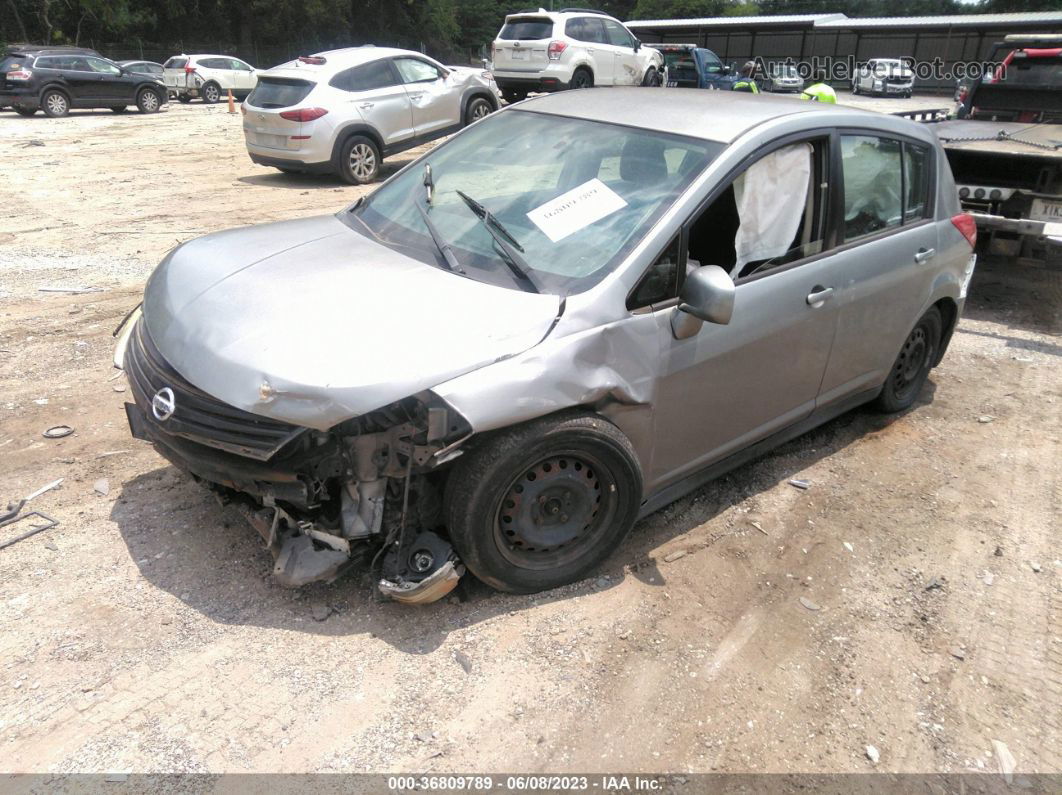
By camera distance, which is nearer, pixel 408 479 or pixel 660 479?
pixel 408 479

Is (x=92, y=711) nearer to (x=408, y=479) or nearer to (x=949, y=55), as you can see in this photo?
(x=408, y=479)

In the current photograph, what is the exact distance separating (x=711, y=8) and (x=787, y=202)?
74.9m

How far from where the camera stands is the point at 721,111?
3.64 meters

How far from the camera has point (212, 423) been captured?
107 inches

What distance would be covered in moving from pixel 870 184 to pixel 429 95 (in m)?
9.90

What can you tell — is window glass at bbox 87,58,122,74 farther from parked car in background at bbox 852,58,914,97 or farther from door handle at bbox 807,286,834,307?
parked car in background at bbox 852,58,914,97

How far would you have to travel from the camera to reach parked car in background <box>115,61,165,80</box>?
23756 millimetres

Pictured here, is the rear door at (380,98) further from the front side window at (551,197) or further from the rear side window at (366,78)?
the front side window at (551,197)

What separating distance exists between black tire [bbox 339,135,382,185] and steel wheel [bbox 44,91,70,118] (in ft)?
45.1

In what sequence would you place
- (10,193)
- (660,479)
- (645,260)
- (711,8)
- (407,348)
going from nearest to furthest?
(407,348) → (645,260) → (660,479) → (10,193) → (711,8)

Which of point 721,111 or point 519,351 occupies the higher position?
point 721,111

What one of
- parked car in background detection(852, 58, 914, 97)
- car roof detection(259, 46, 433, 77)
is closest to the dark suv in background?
car roof detection(259, 46, 433, 77)

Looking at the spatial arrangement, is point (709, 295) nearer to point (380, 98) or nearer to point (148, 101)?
point (380, 98)

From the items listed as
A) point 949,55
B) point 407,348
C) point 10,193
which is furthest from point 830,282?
point 949,55
